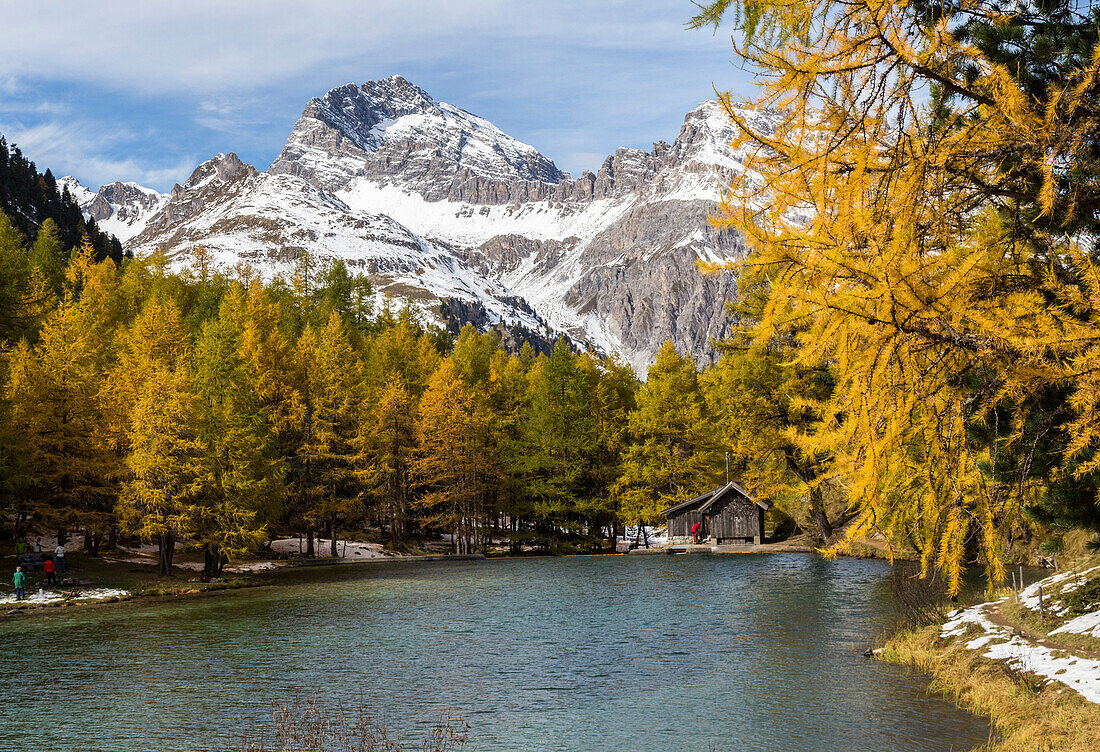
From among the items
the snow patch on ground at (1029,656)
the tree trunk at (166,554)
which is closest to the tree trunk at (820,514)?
the snow patch on ground at (1029,656)

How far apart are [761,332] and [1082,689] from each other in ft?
29.3

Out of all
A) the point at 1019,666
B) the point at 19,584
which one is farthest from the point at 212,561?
the point at 1019,666

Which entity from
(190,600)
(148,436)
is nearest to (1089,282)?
(190,600)

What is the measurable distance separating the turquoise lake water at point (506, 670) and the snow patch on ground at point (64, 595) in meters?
1.90

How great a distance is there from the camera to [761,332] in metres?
6.27

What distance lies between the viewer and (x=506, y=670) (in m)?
18.0

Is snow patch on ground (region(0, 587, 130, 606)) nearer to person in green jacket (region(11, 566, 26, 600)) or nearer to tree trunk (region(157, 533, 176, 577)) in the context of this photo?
person in green jacket (region(11, 566, 26, 600))

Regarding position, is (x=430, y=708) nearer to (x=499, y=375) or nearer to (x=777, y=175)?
(x=777, y=175)

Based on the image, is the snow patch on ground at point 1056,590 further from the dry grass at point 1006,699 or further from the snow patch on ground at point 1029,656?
the dry grass at point 1006,699

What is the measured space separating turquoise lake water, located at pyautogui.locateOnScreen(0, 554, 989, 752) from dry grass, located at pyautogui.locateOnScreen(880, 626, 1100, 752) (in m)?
0.45

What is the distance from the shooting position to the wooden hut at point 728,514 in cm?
5569

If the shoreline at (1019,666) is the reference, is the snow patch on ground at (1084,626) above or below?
above

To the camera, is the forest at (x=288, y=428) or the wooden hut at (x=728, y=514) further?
the wooden hut at (x=728, y=514)

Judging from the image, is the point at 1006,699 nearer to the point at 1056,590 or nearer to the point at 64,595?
the point at 1056,590
